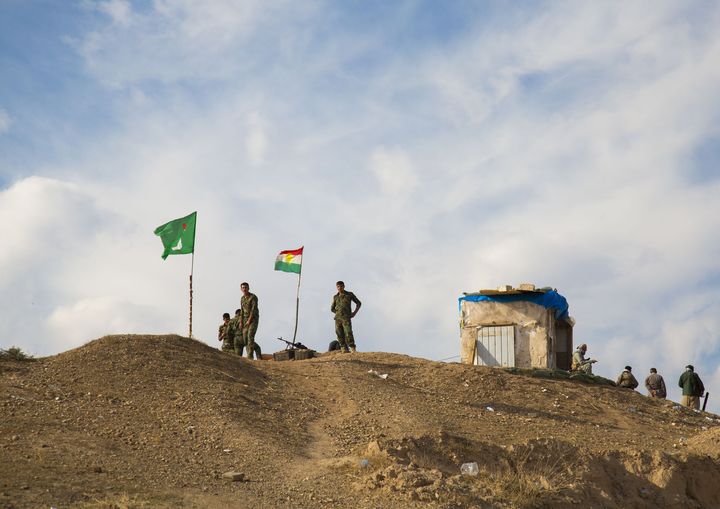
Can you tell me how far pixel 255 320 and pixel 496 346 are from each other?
224 inches

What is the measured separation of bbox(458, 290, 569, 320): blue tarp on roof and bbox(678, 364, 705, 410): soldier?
3277mm

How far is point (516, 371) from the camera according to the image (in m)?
17.5

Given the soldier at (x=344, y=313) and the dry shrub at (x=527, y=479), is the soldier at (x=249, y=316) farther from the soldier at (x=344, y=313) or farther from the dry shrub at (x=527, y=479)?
the dry shrub at (x=527, y=479)

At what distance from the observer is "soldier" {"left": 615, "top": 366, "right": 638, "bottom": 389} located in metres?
19.1

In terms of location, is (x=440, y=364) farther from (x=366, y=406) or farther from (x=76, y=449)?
(x=76, y=449)

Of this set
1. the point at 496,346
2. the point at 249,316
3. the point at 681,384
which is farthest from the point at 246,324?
the point at 681,384

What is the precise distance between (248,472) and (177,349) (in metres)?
5.67

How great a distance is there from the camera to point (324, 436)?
40.1 feet

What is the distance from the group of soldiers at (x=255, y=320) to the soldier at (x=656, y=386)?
24.1 feet

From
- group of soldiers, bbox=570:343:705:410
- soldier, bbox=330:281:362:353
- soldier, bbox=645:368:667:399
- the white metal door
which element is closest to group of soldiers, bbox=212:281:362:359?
soldier, bbox=330:281:362:353

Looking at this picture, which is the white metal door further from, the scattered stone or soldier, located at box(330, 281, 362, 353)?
the scattered stone

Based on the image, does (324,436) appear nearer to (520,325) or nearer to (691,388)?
(520,325)

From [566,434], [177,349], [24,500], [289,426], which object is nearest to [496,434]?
[566,434]

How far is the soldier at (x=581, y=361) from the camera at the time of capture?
2005 centimetres
